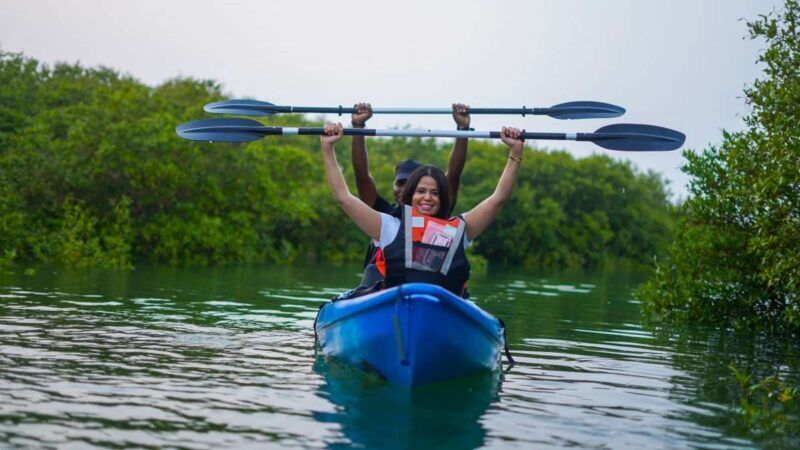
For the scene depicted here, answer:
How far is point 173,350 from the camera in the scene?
888 centimetres

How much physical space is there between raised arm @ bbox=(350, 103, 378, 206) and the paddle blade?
2603 mm

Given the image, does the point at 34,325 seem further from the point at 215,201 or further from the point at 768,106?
the point at 215,201

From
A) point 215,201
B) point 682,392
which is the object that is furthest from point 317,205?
point 682,392

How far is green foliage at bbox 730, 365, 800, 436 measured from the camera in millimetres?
6445

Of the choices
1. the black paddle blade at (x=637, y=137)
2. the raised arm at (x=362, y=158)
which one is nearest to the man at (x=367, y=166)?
the raised arm at (x=362, y=158)

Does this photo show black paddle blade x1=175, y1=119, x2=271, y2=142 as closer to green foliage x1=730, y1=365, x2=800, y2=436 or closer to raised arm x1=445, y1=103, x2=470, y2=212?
raised arm x1=445, y1=103, x2=470, y2=212

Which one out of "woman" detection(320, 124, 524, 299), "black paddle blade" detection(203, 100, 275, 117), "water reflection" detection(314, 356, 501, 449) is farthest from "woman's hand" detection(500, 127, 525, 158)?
"black paddle blade" detection(203, 100, 275, 117)

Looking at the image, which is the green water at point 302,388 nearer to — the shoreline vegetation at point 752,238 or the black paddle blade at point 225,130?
the shoreline vegetation at point 752,238

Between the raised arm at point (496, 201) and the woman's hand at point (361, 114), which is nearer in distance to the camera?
the raised arm at point (496, 201)

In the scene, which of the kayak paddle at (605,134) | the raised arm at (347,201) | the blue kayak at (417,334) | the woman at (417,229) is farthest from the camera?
the kayak paddle at (605,134)

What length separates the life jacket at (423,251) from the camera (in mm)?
8000

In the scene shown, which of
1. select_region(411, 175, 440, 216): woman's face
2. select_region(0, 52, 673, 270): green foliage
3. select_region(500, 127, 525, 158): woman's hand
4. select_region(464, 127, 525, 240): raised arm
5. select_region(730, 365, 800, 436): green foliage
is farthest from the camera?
select_region(0, 52, 673, 270): green foliage

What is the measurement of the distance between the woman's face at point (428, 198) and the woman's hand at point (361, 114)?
1271 millimetres

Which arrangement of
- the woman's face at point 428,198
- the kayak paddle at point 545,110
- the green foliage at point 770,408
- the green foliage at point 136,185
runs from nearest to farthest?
the green foliage at point 770,408, the woman's face at point 428,198, the kayak paddle at point 545,110, the green foliage at point 136,185
